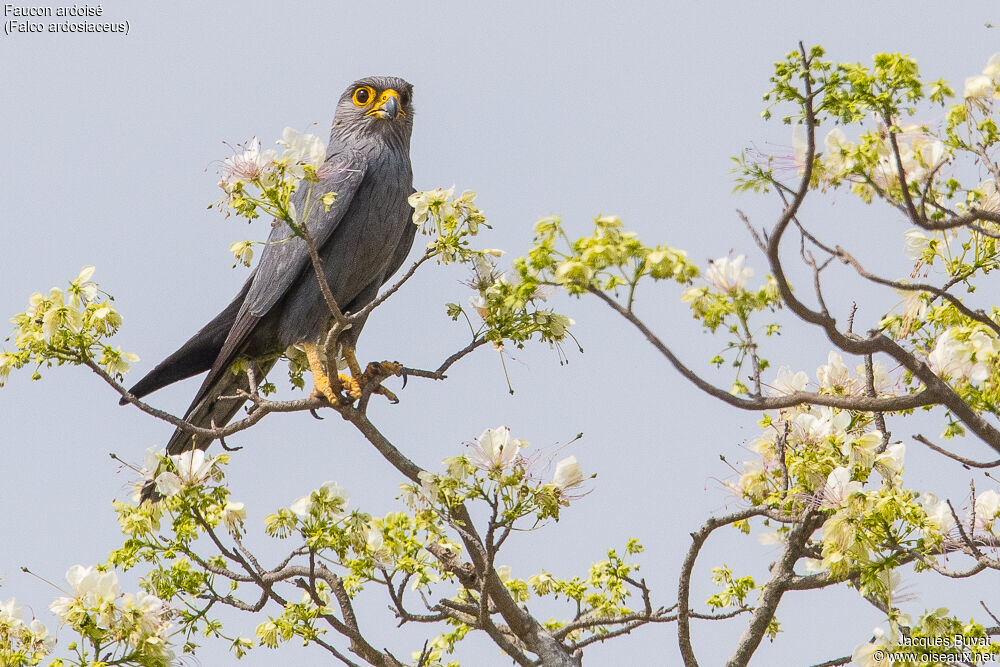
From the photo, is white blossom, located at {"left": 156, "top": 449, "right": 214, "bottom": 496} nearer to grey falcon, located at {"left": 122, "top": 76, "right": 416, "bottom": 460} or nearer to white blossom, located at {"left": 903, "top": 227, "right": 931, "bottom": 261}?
grey falcon, located at {"left": 122, "top": 76, "right": 416, "bottom": 460}

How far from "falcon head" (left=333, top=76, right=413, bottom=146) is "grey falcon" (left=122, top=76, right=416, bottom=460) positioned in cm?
10

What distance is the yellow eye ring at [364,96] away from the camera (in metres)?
5.81

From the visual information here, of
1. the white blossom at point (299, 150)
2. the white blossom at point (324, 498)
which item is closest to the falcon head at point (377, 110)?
the white blossom at point (299, 150)

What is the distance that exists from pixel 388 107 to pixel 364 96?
0.30 metres

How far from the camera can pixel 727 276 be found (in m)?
3.07

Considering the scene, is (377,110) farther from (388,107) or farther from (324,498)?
(324,498)

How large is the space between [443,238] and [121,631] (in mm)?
1956

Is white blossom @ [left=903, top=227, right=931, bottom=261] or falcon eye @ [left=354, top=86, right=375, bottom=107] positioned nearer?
white blossom @ [left=903, top=227, right=931, bottom=261]

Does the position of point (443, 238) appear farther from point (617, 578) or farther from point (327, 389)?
point (617, 578)

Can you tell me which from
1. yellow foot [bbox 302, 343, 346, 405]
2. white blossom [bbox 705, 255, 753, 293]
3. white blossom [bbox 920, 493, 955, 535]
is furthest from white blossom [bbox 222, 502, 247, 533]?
white blossom [bbox 920, 493, 955, 535]

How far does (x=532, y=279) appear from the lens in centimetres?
296

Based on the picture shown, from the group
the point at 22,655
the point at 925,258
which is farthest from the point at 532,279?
the point at 22,655

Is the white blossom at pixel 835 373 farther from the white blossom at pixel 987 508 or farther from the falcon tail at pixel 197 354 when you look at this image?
the falcon tail at pixel 197 354

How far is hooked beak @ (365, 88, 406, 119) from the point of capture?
220 inches
